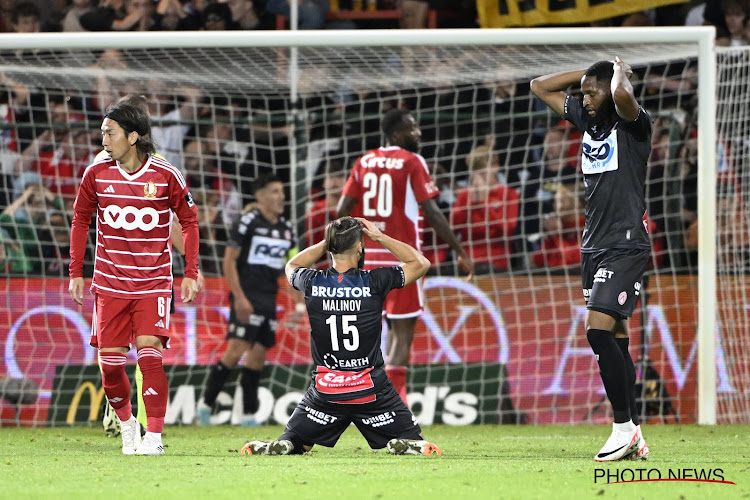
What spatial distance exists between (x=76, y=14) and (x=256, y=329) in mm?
4563

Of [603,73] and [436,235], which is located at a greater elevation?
[603,73]

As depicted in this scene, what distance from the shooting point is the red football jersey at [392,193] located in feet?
27.5

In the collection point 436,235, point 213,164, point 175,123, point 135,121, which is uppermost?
point 175,123

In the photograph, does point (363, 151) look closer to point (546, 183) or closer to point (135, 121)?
point (546, 183)

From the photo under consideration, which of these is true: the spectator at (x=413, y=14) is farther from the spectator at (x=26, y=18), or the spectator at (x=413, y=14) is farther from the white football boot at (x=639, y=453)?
the white football boot at (x=639, y=453)

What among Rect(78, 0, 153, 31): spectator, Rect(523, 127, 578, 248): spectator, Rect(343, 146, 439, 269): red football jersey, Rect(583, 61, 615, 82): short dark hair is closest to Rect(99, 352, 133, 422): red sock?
Rect(343, 146, 439, 269): red football jersey

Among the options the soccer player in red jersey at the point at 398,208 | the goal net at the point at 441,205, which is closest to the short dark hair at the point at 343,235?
the soccer player in red jersey at the point at 398,208

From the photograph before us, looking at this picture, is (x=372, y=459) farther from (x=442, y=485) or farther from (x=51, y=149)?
(x=51, y=149)

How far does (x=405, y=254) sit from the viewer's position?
21.0ft

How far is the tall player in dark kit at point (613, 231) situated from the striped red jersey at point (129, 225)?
2.14 meters

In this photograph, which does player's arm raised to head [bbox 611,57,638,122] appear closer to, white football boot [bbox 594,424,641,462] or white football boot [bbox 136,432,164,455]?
white football boot [bbox 594,424,641,462]

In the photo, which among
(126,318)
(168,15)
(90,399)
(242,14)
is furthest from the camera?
(242,14)

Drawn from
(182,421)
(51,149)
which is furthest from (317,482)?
(51,149)

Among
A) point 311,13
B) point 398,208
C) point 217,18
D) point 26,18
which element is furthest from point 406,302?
point 26,18
